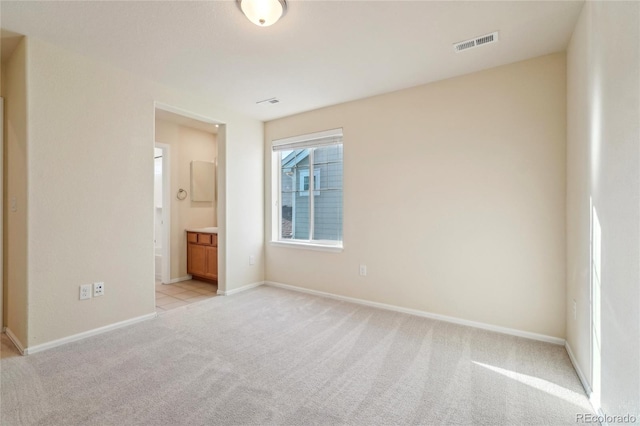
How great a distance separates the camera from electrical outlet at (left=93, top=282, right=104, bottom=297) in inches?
109

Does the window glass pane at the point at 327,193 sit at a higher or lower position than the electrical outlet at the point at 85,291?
higher

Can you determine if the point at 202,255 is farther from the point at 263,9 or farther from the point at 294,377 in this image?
the point at 263,9

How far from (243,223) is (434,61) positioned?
122 inches

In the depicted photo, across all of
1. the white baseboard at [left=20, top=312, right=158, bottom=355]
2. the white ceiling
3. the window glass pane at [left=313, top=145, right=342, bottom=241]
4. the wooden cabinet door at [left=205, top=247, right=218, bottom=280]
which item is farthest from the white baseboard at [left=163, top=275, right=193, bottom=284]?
the white ceiling

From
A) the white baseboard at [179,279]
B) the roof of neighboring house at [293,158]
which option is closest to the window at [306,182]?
the roof of neighboring house at [293,158]

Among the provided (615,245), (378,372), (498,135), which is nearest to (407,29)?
(498,135)

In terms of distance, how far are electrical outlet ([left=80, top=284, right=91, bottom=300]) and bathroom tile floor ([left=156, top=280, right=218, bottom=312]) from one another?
858 mm

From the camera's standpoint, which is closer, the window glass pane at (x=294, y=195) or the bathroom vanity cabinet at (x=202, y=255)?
the window glass pane at (x=294, y=195)

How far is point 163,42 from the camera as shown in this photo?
8.00 ft

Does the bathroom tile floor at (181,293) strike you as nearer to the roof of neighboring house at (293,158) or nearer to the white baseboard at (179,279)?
the white baseboard at (179,279)

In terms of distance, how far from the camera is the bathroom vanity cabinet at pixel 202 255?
4.62m

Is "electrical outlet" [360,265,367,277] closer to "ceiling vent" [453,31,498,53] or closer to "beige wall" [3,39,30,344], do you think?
"ceiling vent" [453,31,498,53]

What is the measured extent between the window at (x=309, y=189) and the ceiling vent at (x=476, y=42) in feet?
5.50

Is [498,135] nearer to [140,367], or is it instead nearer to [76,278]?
[140,367]
